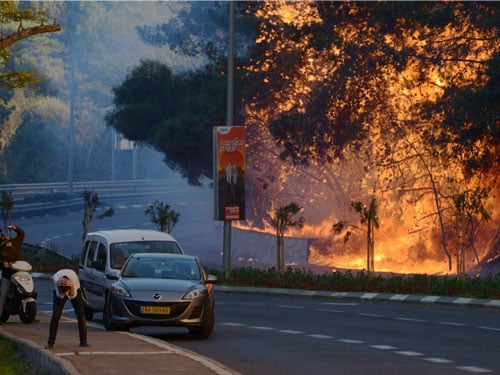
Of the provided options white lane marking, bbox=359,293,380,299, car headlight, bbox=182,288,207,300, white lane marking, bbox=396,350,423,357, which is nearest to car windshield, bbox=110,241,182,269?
car headlight, bbox=182,288,207,300

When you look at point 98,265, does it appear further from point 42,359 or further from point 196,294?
point 42,359

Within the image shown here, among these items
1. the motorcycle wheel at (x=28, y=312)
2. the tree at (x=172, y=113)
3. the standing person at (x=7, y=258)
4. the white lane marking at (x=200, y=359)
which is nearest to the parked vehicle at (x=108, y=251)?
the motorcycle wheel at (x=28, y=312)

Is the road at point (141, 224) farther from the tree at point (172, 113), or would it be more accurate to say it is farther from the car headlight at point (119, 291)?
the car headlight at point (119, 291)

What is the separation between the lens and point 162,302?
2155cm

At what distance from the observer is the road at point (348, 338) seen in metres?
17.2

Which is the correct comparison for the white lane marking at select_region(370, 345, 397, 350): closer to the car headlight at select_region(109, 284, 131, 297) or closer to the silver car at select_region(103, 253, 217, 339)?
the silver car at select_region(103, 253, 217, 339)

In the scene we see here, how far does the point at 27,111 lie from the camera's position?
11775cm

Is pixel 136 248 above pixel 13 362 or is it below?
above

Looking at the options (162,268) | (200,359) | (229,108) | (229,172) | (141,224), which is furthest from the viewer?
(141,224)

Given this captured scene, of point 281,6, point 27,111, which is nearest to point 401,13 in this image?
point 281,6

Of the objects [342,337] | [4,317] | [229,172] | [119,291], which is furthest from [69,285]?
[229,172]

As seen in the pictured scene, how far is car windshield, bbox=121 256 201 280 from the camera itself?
2289cm

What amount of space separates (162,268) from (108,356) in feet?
20.6

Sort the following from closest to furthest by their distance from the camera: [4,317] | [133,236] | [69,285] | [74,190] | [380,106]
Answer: [69,285] → [4,317] → [133,236] → [380,106] → [74,190]
